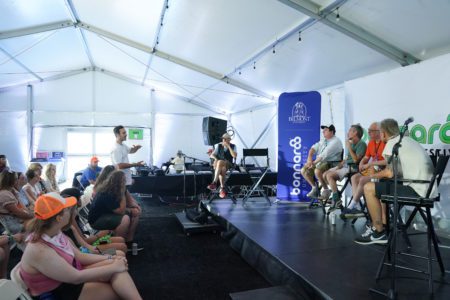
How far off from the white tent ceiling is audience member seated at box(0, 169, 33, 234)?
3286 millimetres

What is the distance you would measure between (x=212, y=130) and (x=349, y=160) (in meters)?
2.29

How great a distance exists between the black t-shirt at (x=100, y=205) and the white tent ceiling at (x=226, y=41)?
9.72 ft

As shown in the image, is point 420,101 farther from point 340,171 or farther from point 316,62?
point 316,62

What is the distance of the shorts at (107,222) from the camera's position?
3129 millimetres

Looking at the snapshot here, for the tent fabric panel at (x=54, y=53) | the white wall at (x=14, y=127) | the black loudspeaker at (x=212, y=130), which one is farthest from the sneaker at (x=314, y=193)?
the white wall at (x=14, y=127)

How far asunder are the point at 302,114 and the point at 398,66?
57.6 inches

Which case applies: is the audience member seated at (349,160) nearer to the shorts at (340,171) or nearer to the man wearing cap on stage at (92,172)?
the shorts at (340,171)

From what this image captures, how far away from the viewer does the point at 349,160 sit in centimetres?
389

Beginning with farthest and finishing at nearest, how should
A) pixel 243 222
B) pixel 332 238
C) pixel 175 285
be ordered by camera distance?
pixel 243 222 → pixel 332 238 → pixel 175 285

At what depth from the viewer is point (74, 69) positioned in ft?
33.0

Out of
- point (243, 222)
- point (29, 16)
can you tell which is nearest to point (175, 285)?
point (243, 222)

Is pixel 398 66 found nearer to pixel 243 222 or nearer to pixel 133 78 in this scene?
pixel 243 222

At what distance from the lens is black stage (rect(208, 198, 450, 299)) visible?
198 centimetres

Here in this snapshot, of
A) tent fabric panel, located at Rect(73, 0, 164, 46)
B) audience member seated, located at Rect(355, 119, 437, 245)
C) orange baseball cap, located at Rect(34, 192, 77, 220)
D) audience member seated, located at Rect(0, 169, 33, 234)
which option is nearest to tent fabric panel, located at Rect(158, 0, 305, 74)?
tent fabric panel, located at Rect(73, 0, 164, 46)
